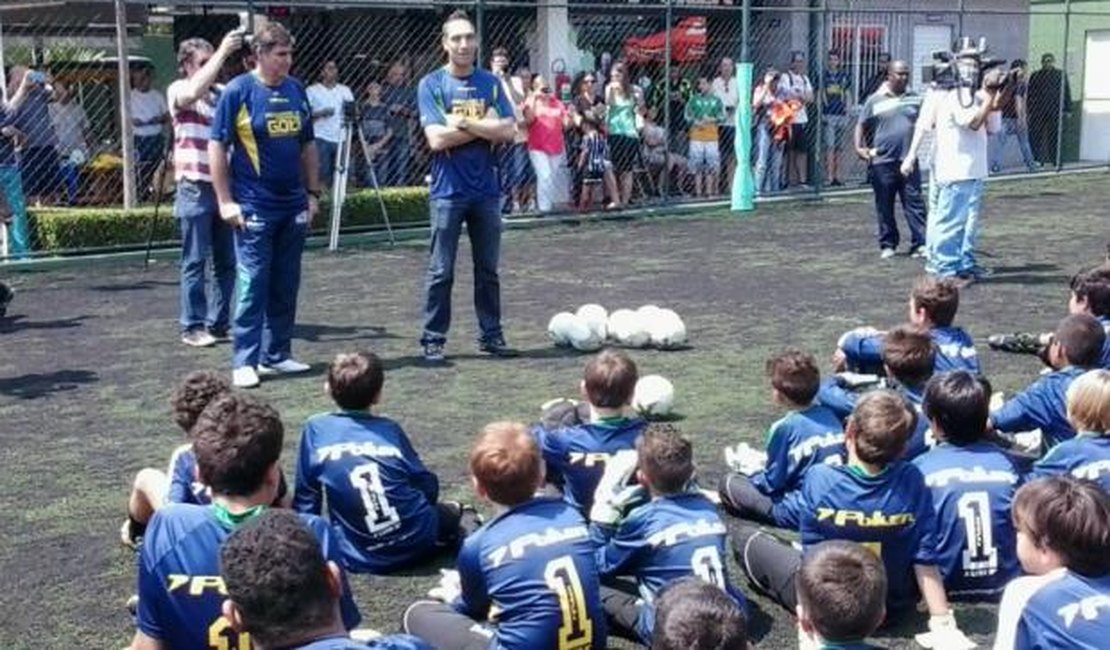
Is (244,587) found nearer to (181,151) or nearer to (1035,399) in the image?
(1035,399)

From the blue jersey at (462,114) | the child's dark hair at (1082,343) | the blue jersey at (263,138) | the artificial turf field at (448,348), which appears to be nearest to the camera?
the artificial turf field at (448,348)

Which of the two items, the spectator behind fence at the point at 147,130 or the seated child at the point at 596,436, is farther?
the spectator behind fence at the point at 147,130

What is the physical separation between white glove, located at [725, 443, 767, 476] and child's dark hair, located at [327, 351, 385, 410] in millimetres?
1780

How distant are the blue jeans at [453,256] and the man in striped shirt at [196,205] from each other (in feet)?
5.05

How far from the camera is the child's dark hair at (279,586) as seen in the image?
2.71 metres

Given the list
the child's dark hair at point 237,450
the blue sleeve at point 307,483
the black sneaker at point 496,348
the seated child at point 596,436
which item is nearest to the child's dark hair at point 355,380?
the blue sleeve at point 307,483

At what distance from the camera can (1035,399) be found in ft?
19.1

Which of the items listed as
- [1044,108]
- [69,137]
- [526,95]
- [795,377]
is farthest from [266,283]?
[1044,108]

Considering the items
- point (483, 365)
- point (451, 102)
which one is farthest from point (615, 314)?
point (451, 102)

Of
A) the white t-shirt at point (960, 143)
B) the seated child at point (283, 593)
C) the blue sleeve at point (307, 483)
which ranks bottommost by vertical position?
the blue sleeve at point (307, 483)

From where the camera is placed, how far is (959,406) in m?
5.02

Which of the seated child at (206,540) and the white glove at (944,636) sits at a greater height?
the seated child at (206,540)

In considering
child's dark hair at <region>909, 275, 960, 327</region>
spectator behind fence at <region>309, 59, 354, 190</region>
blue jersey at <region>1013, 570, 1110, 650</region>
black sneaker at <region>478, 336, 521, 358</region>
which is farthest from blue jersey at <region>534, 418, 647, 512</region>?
spectator behind fence at <region>309, 59, 354, 190</region>

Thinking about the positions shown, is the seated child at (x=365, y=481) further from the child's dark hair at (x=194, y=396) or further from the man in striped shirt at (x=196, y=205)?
the man in striped shirt at (x=196, y=205)
